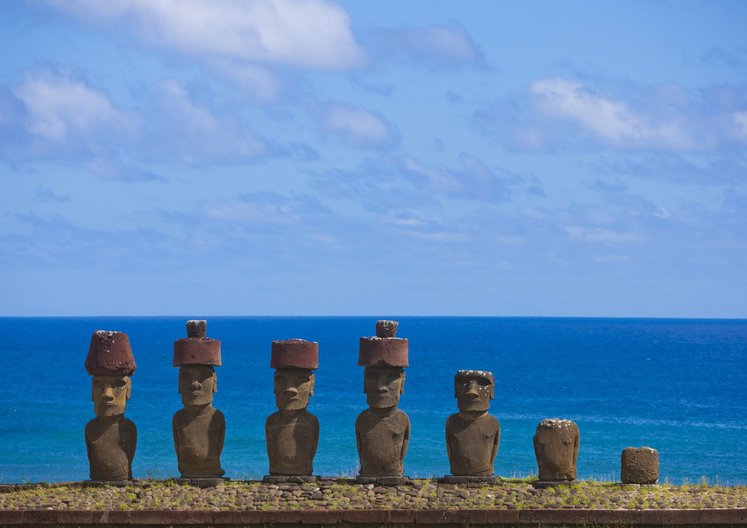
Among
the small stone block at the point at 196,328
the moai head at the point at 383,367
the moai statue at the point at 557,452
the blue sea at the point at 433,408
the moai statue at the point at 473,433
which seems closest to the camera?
the moai statue at the point at 557,452

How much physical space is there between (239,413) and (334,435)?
10.2 m

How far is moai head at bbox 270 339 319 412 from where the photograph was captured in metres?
20.8

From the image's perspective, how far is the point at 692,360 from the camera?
104875 millimetres

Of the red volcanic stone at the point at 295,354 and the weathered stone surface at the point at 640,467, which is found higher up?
the red volcanic stone at the point at 295,354

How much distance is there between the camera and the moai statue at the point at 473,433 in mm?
20562

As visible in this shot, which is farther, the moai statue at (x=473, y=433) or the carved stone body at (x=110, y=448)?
A: the carved stone body at (x=110, y=448)

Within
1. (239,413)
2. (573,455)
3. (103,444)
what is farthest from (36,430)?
(573,455)

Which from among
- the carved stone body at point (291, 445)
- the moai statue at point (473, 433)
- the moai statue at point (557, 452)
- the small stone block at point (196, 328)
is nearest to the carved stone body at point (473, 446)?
the moai statue at point (473, 433)

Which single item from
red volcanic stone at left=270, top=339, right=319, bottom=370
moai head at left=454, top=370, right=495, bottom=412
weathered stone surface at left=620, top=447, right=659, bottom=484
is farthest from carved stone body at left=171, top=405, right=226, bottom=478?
weathered stone surface at left=620, top=447, right=659, bottom=484

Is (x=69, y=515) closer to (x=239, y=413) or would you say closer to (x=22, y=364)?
(x=239, y=413)

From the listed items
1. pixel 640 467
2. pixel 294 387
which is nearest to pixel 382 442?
pixel 294 387

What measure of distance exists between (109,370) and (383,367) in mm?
4109

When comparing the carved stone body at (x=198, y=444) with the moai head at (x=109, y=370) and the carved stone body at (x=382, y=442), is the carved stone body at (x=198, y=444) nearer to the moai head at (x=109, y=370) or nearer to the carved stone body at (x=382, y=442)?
the moai head at (x=109, y=370)

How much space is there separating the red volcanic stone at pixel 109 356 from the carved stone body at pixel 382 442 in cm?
365
